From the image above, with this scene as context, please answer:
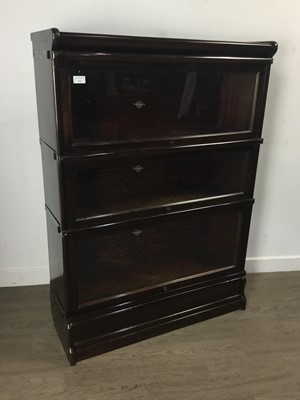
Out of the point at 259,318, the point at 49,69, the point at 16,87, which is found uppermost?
the point at 49,69

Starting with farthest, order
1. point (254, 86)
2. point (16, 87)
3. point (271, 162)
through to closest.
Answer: point (271, 162)
point (16, 87)
point (254, 86)

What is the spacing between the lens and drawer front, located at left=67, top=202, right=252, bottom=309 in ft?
5.74

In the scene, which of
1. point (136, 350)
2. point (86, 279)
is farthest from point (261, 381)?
point (86, 279)

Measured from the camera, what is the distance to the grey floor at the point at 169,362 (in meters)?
1.65

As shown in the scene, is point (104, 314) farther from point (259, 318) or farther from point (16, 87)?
point (16, 87)

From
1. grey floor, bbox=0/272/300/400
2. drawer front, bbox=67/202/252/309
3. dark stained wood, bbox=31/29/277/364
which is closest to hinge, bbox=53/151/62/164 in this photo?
Result: dark stained wood, bbox=31/29/277/364

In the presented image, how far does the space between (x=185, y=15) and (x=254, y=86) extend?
21.0 inches

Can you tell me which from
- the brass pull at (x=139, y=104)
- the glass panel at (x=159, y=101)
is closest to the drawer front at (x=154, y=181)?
the glass panel at (x=159, y=101)

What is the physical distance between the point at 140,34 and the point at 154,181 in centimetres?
74

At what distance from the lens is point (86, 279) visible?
1808 mm

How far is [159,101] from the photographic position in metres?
1.67

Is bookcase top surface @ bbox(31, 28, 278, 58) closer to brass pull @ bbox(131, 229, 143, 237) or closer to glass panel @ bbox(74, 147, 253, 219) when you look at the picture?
glass panel @ bbox(74, 147, 253, 219)

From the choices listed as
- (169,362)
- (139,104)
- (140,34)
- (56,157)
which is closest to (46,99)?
(56,157)

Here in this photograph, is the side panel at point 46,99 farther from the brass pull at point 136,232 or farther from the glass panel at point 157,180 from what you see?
the brass pull at point 136,232
